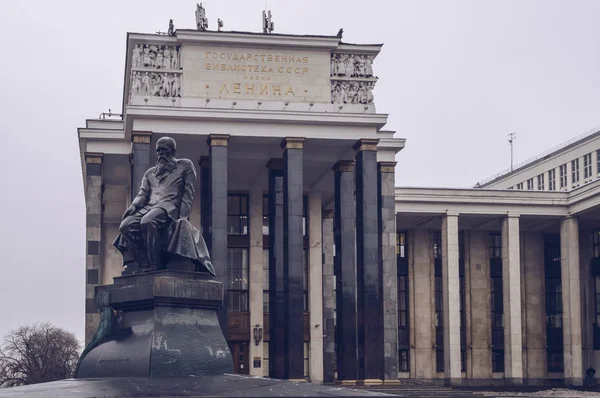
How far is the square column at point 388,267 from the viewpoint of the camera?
56.9 metres

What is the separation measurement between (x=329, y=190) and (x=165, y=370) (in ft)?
164

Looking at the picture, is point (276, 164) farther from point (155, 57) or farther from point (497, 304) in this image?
point (497, 304)

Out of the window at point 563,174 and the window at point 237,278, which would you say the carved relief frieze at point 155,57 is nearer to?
the window at point 237,278

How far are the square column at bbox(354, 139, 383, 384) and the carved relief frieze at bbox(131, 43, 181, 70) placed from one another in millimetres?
10145

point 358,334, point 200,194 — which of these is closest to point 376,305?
point 358,334

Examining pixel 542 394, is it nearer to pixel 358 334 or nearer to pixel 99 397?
pixel 358 334

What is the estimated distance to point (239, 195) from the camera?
66.6 metres

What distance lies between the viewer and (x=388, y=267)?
5872 centimetres

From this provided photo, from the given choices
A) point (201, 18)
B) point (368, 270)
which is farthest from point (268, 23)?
point (368, 270)

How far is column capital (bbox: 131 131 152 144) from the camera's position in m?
54.2

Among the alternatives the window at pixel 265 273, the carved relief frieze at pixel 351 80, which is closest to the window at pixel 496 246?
the window at pixel 265 273

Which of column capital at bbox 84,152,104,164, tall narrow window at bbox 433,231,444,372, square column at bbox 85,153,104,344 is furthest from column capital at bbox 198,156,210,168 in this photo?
tall narrow window at bbox 433,231,444,372

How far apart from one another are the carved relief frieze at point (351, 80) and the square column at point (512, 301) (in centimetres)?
2139

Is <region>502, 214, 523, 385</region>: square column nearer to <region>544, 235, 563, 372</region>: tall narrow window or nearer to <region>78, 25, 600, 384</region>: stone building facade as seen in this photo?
<region>78, 25, 600, 384</region>: stone building facade
